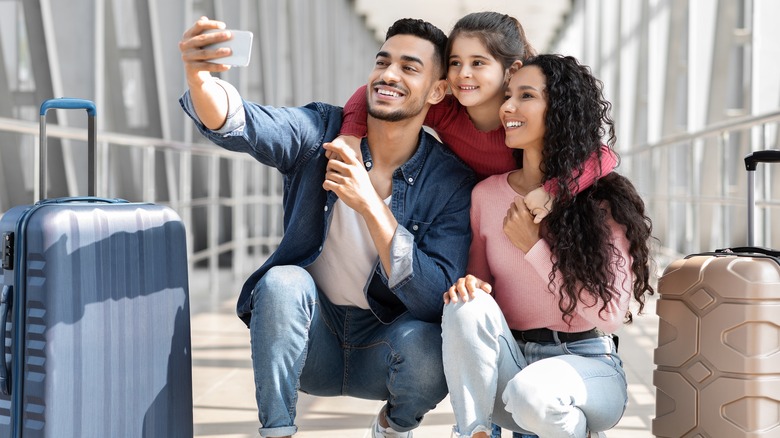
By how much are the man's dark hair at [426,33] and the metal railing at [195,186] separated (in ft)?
3.50

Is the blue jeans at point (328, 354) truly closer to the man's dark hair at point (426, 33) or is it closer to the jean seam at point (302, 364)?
the jean seam at point (302, 364)

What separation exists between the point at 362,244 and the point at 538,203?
343mm

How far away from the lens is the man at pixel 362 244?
1.53 m

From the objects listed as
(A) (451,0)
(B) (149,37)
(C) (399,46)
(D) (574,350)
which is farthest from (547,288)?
(A) (451,0)

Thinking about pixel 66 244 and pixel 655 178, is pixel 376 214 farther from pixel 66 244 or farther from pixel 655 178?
pixel 655 178

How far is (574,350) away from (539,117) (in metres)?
0.42

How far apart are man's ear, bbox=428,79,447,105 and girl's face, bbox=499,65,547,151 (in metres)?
0.20

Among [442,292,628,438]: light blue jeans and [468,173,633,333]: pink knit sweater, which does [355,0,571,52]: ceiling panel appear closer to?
[468,173,633,333]: pink knit sweater

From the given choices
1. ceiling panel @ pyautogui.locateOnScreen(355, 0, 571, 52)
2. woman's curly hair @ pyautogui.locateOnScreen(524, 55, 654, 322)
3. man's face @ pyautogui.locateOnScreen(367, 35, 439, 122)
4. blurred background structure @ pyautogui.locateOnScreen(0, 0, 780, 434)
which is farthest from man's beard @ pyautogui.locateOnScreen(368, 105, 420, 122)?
ceiling panel @ pyautogui.locateOnScreen(355, 0, 571, 52)

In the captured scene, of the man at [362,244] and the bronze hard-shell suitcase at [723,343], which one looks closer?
the bronze hard-shell suitcase at [723,343]

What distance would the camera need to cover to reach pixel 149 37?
4.91m

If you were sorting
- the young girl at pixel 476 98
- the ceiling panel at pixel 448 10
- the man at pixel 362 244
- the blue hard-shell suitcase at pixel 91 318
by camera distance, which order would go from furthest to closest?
1. the ceiling panel at pixel 448 10
2. the young girl at pixel 476 98
3. the man at pixel 362 244
4. the blue hard-shell suitcase at pixel 91 318

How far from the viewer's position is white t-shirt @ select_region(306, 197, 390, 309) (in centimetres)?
172

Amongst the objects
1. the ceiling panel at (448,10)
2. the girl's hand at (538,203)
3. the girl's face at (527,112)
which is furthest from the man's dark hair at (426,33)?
the ceiling panel at (448,10)
